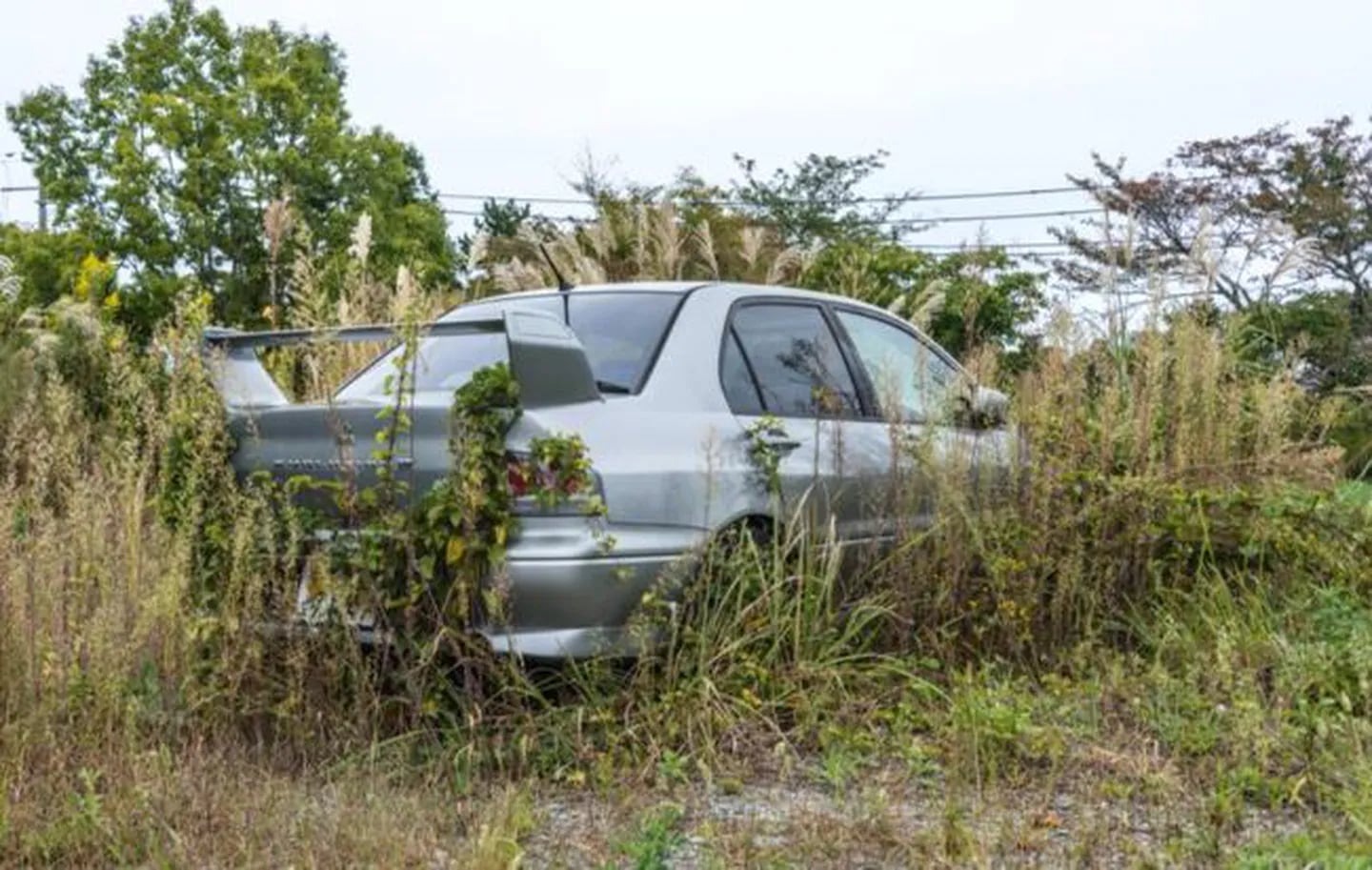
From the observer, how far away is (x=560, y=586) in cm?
402

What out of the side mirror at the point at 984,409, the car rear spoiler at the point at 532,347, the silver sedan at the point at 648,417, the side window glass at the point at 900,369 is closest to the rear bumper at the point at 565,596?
the silver sedan at the point at 648,417

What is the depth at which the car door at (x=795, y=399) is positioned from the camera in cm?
480

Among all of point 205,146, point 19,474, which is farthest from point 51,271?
point 19,474

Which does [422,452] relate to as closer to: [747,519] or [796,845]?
[747,519]

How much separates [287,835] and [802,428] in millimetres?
2444

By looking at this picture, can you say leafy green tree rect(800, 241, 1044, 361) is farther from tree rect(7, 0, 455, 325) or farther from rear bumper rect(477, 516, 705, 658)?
tree rect(7, 0, 455, 325)

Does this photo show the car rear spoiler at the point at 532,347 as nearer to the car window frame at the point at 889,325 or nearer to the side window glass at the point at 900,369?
the side window glass at the point at 900,369

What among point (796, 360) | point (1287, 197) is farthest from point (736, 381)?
point (1287, 197)

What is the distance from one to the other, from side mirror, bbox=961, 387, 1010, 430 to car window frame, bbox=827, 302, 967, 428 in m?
0.09

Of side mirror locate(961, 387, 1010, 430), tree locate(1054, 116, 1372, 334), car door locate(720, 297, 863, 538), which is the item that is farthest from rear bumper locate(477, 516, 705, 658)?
tree locate(1054, 116, 1372, 334)

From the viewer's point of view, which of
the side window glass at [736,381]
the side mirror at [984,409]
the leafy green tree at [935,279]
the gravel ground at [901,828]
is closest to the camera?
the gravel ground at [901,828]

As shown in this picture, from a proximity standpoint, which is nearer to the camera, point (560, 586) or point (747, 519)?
point (560, 586)

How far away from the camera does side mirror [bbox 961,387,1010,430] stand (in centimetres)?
514

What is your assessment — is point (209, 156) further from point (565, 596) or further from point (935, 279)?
point (565, 596)
